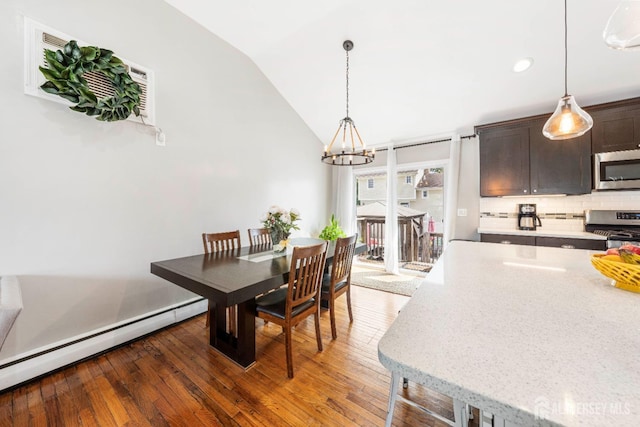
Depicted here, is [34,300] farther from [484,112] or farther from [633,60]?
[633,60]

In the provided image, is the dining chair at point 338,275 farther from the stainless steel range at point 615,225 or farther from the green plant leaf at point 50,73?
the stainless steel range at point 615,225

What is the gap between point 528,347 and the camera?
620 millimetres

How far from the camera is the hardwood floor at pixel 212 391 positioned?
1.47 metres

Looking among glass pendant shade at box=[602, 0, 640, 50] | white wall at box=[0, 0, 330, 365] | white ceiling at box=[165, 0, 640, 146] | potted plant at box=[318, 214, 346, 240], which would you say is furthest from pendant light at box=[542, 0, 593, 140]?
potted plant at box=[318, 214, 346, 240]

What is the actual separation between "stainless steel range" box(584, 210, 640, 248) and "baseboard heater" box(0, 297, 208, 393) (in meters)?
4.81

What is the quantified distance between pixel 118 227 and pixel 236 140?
1.70 meters

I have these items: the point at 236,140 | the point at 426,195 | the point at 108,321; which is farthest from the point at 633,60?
the point at 108,321

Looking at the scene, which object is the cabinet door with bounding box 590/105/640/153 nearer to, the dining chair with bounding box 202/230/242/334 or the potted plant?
the potted plant

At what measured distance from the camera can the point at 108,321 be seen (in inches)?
85.0

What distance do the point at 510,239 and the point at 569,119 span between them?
6.59 ft

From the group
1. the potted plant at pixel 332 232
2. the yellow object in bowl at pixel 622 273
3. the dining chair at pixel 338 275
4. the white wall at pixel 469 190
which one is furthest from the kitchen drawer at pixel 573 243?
the potted plant at pixel 332 232

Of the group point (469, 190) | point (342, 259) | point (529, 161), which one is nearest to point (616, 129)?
point (529, 161)

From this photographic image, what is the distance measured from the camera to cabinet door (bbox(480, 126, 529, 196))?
323 centimetres

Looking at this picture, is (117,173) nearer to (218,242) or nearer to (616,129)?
(218,242)
